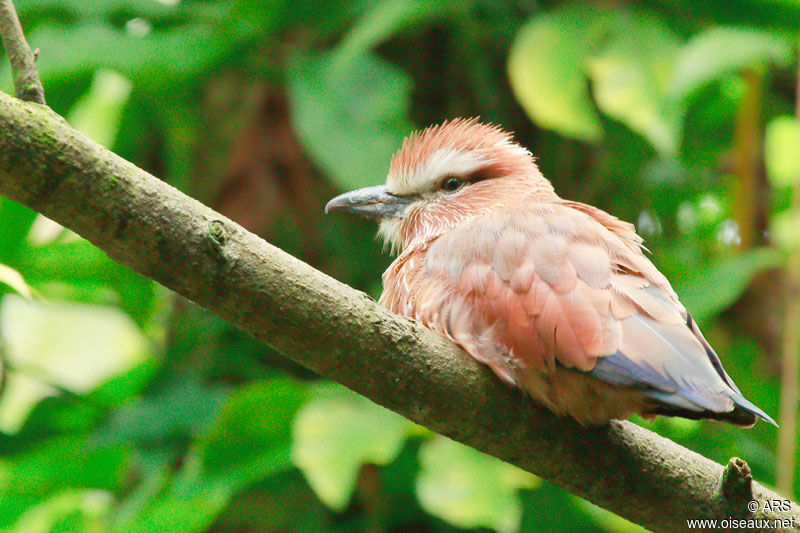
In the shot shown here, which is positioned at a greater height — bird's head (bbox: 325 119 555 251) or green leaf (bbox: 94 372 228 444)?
bird's head (bbox: 325 119 555 251)

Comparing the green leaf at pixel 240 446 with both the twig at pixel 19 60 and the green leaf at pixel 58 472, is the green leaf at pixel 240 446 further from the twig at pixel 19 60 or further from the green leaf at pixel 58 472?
the twig at pixel 19 60

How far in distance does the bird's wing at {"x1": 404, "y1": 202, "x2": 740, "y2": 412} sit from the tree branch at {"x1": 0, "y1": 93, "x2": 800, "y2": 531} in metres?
0.16

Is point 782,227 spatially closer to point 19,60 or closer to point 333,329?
point 333,329

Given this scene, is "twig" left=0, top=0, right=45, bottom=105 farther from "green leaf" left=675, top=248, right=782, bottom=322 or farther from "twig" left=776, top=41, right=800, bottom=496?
"twig" left=776, top=41, right=800, bottom=496

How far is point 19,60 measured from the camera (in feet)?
5.90

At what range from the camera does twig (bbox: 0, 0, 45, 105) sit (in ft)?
5.68

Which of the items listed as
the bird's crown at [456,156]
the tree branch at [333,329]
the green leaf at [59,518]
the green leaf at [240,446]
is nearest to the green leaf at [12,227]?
the green leaf at [59,518]

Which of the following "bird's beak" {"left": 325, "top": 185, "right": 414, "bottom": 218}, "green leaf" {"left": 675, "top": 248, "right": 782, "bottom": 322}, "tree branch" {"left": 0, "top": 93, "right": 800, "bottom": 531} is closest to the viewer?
"tree branch" {"left": 0, "top": 93, "right": 800, "bottom": 531}

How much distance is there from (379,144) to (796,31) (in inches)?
75.2

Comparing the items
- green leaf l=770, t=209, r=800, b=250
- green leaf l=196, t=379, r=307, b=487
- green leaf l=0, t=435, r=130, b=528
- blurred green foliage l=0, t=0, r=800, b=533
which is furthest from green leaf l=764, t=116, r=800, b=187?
green leaf l=0, t=435, r=130, b=528

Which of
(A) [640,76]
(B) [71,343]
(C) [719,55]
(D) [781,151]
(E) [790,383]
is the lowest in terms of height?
(B) [71,343]

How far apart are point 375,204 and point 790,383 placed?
5.86 feet

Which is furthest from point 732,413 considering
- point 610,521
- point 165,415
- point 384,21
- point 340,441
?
point 165,415

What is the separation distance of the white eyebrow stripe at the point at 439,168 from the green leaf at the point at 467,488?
3.15 ft
